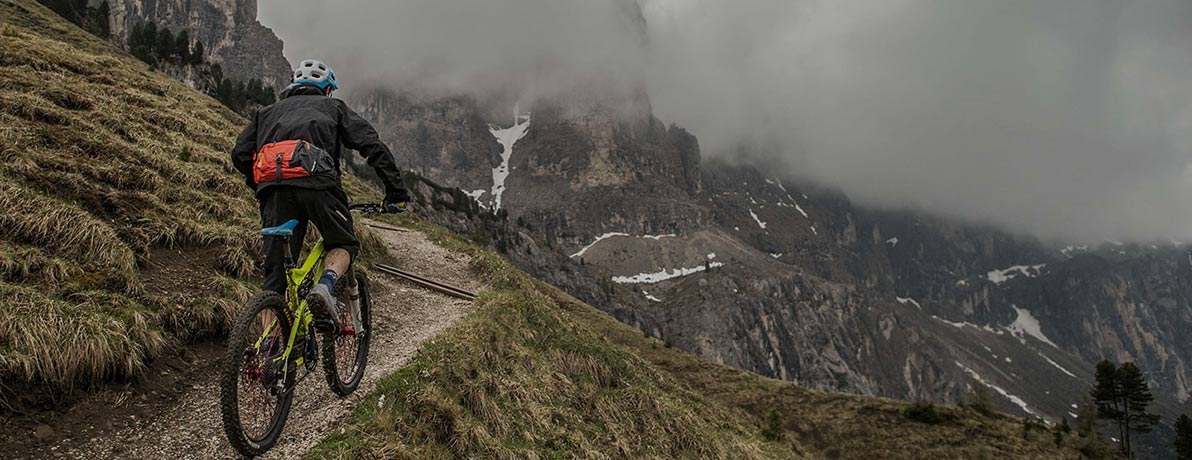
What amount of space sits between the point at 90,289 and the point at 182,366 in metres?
1.99

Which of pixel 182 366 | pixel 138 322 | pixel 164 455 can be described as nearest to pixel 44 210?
pixel 138 322

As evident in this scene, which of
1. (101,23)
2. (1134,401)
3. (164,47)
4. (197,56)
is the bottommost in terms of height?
(1134,401)

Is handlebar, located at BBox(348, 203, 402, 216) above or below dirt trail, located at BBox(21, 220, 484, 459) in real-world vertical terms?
above

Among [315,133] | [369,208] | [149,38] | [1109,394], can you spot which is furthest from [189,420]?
[149,38]

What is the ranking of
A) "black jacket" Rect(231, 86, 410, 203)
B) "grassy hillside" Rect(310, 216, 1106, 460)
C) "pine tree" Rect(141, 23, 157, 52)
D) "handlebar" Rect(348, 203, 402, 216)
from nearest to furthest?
1. "black jacket" Rect(231, 86, 410, 203)
2. "grassy hillside" Rect(310, 216, 1106, 460)
3. "handlebar" Rect(348, 203, 402, 216)
4. "pine tree" Rect(141, 23, 157, 52)

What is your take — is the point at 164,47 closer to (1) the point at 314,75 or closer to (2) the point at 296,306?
(1) the point at 314,75

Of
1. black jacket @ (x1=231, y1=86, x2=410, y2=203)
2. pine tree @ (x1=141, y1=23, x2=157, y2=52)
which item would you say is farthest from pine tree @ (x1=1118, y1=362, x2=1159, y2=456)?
pine tree @ (x1=141, y1=23, x2=157, y2=52)

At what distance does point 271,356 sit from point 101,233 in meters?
6.64

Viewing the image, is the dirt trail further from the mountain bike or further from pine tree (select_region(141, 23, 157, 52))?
pine tree (select_region(141, 23, 157, 52))

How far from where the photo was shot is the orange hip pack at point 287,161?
5980 mm

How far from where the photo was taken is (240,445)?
5.36 metres

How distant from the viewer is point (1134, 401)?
6209 cm

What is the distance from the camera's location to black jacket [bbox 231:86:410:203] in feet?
20.6

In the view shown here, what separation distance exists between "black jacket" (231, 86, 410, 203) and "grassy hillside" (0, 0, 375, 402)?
10.5ft
